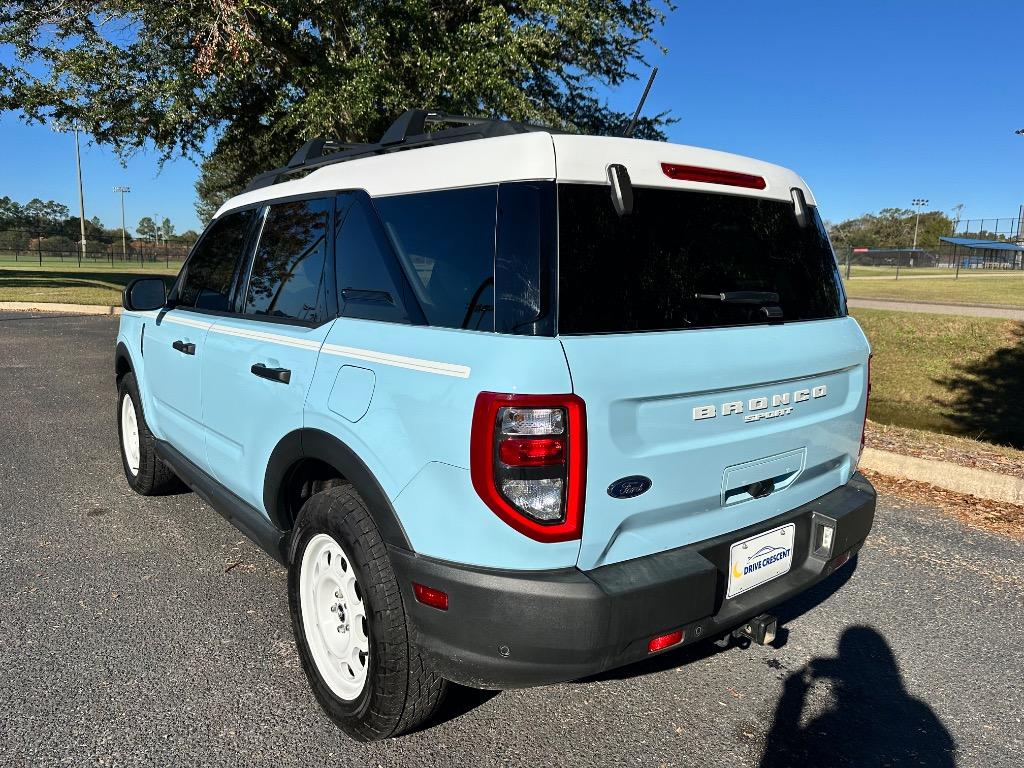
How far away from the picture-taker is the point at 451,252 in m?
2.21

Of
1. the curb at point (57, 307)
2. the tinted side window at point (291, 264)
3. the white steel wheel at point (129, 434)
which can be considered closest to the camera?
the tinted side window at point (291, 264)

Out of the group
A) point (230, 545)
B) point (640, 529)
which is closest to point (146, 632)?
point (230, 545)

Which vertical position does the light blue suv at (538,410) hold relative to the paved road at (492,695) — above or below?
above

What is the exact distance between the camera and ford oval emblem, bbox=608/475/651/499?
1.99m

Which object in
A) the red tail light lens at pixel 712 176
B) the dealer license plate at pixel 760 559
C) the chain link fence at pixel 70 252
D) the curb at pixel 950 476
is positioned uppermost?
the chain link fence at pixel 70 252

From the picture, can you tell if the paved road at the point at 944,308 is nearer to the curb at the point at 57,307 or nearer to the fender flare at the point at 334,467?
the fender flare at the point at 334,467

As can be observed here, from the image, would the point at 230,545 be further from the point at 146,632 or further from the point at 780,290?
the point at 780,290

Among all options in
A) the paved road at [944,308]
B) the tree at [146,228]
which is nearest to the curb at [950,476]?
Result: the paved road at [944,308]

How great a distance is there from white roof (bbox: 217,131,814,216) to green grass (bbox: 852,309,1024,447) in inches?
320

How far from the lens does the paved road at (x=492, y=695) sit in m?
2.43

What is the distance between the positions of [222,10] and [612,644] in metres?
10.9

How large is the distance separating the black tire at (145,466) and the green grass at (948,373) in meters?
8.49

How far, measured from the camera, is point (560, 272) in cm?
201

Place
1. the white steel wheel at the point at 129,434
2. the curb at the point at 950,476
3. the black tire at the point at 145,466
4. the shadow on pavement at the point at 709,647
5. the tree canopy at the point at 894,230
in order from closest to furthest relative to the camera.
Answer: the shadow on pavement at the point at 709,647 < the black tire at the point at 145,466 < the white steel wheel at the point at 129,434 < the curb at the point at 950,476 < the tree canopy at the point at 894,230
